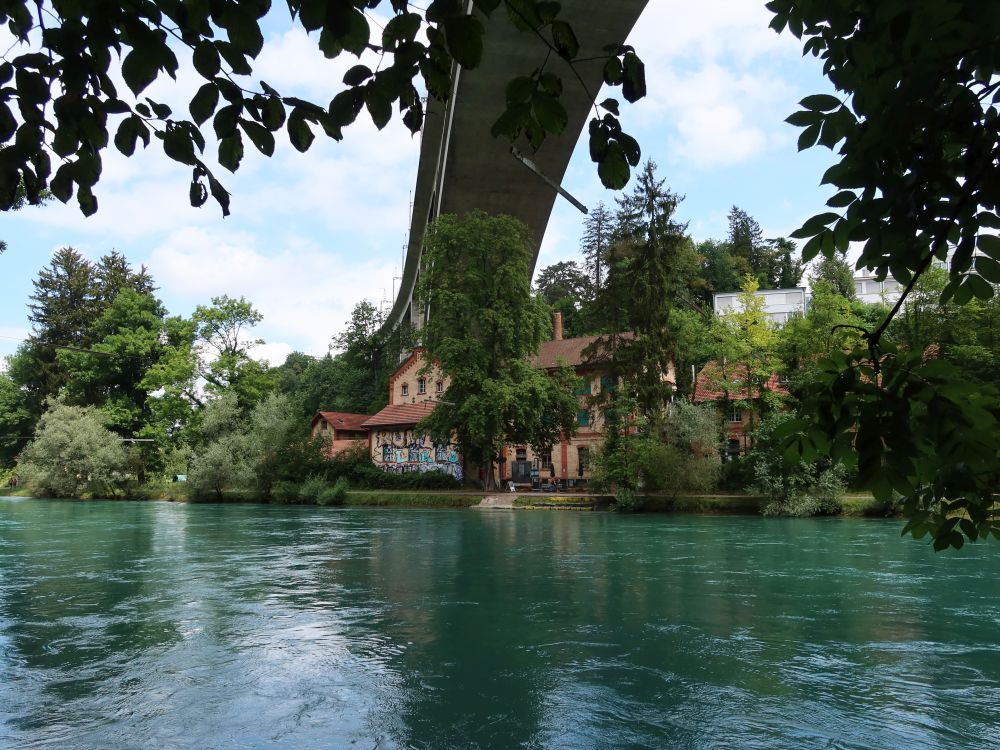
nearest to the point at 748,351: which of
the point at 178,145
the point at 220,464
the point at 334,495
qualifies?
the point at 334,495

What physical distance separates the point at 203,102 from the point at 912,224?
7.13 ft

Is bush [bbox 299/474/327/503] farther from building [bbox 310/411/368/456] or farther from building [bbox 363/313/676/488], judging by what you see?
building [bbox 310/411/368/456]

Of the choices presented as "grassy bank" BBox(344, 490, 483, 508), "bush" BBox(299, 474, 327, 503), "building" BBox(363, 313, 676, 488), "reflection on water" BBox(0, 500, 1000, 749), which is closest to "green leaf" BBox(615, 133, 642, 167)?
"reflection on water" BBox(0, 500, 1000, 749)

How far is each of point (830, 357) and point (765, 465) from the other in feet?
88.0

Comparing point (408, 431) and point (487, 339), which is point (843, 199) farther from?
point (408, 431)

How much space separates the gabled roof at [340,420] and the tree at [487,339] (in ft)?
50.7

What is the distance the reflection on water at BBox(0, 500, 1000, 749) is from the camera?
18.6 feet

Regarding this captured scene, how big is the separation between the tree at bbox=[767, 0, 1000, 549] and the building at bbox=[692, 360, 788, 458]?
Result: 1201 inches

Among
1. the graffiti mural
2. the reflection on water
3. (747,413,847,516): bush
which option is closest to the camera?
the reflection on water

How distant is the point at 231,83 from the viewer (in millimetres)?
2338

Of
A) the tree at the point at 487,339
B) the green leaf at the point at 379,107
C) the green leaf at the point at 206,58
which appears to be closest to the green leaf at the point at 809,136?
the green leaf at the point at 379,107

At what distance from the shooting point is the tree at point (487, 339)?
35031 millimetres

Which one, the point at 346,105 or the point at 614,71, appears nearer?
the point at 346,105

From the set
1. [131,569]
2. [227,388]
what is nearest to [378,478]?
[227,388]
